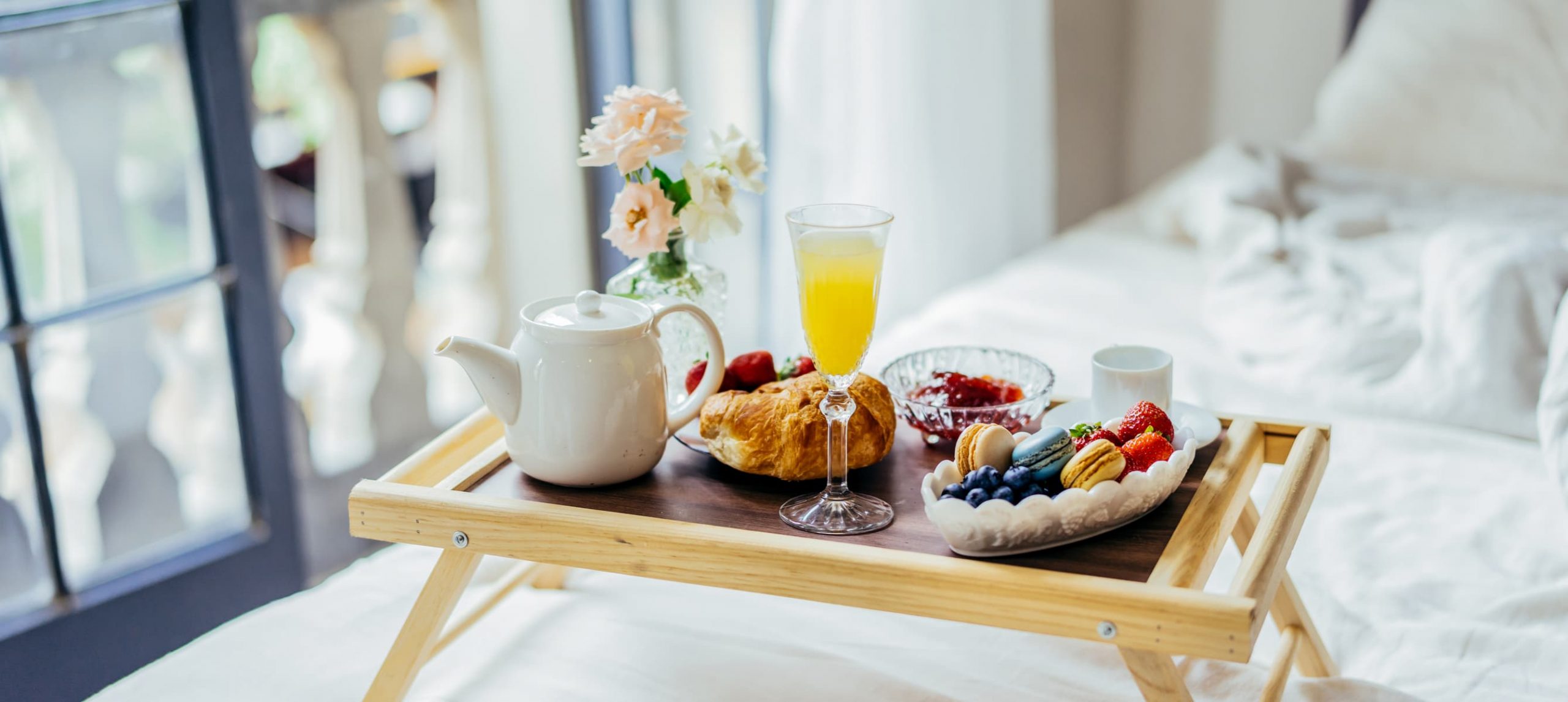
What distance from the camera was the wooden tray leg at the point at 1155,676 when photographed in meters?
0.89

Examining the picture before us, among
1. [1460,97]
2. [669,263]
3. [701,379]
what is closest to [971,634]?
[701,379]

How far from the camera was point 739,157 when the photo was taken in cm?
121

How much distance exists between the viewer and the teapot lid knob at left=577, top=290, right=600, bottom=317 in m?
1.07

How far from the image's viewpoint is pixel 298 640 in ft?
3.97

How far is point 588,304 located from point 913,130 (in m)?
1.47

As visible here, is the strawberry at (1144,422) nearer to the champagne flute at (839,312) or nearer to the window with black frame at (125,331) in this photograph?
the champagne flute at (839,312)

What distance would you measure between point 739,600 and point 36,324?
1.06 m

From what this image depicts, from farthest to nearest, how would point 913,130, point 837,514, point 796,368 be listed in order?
point 913,130 < point 796,368 < point 837,514

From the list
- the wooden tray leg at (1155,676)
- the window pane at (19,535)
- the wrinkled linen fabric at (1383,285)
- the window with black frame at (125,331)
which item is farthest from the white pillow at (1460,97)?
the window pane at (19,535)

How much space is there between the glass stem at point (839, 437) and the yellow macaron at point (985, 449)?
92 millimetres

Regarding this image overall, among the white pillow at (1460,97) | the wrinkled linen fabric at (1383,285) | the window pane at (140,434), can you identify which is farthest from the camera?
→ the white pillow at (1460,97)

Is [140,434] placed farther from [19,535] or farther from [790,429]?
[790,429]

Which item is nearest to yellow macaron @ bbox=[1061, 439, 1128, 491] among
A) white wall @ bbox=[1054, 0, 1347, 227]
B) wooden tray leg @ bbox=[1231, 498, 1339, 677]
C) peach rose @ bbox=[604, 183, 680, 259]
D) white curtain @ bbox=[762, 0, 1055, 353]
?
wooden tray leg @ bbox=[1231, 498, 1339, 677]

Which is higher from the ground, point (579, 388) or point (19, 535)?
point (579, 388)
